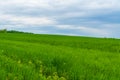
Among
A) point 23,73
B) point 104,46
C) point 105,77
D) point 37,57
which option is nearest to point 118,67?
point 105,77

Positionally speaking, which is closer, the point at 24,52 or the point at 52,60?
the point at 52,60

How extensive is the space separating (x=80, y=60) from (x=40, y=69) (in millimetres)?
2748

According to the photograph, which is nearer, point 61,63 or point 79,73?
point 79,73

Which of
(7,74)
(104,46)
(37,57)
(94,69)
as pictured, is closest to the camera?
(7,74)

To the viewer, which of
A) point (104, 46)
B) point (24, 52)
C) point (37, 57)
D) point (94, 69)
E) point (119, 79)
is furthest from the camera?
point (104, 46)

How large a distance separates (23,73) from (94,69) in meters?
3.91

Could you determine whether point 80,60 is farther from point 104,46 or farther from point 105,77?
point 104,46

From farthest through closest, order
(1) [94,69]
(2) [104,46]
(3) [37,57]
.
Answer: (2) [104,46] < (3) [37,57] < (1) [94,69]

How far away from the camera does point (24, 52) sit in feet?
56.1

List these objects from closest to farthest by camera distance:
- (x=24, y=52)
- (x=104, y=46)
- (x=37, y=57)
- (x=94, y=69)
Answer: (x=94, y=69) < (x=37, y=57) < (x=24, y=52) < (x=104, y=46)

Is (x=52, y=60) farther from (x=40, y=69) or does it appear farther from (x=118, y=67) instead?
(x=118, y=67)

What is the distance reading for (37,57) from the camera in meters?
15.8

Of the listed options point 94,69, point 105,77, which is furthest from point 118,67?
point 105,77

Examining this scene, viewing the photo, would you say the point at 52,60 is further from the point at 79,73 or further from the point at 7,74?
the point at 7,74
